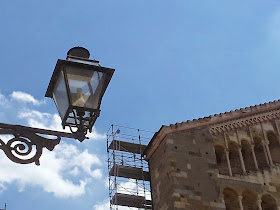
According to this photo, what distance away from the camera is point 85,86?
5051mm

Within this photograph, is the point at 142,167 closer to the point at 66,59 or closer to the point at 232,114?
the point at 232,114

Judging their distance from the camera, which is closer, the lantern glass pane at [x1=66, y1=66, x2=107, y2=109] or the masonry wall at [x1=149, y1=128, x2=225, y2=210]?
the lantern glass pane at [x1=66, y1=66, x2=107, y2=109]

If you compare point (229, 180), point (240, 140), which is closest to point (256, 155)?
point (240, 140)

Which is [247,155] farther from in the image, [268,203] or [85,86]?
[85,86]

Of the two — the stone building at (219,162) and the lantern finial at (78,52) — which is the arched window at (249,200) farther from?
the lantern finial at (78,52)

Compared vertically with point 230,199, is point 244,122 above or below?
above

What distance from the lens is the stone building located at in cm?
1647

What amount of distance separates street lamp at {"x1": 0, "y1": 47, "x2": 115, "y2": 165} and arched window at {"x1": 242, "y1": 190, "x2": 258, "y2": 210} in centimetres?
1318

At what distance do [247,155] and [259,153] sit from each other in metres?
0.60

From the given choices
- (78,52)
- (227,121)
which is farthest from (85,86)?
(227,121)

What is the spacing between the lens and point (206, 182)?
55.1ft

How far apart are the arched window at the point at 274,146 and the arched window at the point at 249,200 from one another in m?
2.19

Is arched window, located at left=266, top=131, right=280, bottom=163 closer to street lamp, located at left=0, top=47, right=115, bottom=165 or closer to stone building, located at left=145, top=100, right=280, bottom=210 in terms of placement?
stone building, located at left=145, top=100, right=280, bottom=210

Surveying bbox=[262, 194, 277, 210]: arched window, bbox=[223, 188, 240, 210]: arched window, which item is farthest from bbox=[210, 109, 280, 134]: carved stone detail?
bbox=[262, 194, 277, 210]: arched window
